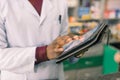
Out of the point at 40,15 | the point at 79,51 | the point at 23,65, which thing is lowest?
the point at 23,65

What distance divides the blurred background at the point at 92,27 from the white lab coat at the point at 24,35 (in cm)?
143

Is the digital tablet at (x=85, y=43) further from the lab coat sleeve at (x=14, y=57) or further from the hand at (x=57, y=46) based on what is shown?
the lab coat sleeve at (x=14, y=57)

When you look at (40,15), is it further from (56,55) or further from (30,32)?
(56,55)

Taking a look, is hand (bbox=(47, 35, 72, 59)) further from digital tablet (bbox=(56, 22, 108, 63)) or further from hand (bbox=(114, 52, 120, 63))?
hand (bbox=(114, 52, 120, 63))

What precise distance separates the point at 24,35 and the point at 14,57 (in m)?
0.12

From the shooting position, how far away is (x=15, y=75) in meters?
1.18

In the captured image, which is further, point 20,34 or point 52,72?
point 52,72

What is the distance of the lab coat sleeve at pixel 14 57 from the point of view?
1098mm

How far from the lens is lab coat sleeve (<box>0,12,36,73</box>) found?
1098 mm

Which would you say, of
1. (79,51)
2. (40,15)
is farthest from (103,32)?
(40,15)

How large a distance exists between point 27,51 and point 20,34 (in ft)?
0.30

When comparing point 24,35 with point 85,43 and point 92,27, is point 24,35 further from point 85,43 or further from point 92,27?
point 92,27

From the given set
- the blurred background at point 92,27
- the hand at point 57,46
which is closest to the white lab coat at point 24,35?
the hand at point 57,46

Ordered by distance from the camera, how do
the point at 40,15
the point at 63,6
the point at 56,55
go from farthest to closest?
the point at 63,6
the point at 40,15
the point at 56,55
